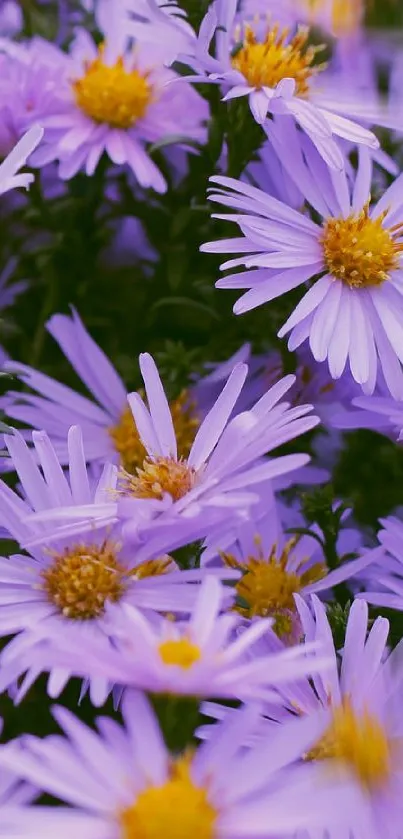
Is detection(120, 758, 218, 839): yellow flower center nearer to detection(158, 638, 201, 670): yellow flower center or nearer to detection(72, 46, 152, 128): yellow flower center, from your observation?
detection(158, 638, 201, 670): yellow flower center

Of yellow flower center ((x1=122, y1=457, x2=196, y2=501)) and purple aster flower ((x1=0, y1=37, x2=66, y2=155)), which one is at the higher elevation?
purple aster flower ((x1=0, y1=37, x2=66, y2=155))

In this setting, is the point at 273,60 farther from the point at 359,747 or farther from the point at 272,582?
the point at 359,747

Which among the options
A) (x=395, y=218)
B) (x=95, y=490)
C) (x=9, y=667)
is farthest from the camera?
(x=395, y=218)

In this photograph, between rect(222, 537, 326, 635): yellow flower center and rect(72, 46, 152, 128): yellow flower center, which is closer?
rect(222, 537, 326, 635): yellow flower center

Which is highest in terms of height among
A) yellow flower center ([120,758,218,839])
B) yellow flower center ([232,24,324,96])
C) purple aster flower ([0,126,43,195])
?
yellow flower center ([232,24,324,96])

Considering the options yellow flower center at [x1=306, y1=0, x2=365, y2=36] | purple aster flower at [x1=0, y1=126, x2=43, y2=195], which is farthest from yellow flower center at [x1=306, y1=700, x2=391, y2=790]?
yellow flower center at [x1=306, y1=0, x2=365, y2=36]

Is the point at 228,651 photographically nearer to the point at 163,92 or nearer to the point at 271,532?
the point at 271,532

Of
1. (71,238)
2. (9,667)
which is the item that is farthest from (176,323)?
(9,667)
